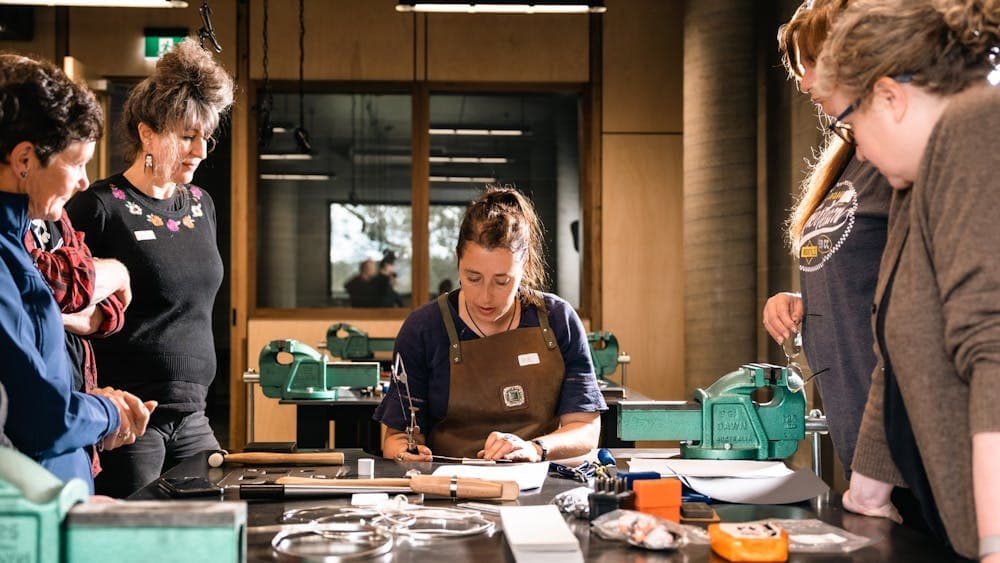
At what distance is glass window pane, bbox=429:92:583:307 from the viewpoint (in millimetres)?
6758

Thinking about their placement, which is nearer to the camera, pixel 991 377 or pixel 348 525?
pixel 991 377

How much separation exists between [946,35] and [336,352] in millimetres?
4203

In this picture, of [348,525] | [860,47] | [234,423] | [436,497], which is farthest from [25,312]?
[234,423]

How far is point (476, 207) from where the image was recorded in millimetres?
2635

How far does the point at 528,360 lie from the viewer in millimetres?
2541

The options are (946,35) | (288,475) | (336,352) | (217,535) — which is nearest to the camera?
(217,535)

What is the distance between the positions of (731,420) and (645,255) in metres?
4.52

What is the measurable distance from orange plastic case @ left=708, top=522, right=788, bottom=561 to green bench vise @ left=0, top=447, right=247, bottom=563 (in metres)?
0.66

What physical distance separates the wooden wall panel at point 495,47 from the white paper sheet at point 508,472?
4866 mm

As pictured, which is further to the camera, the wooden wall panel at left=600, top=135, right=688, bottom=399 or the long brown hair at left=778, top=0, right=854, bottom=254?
the wooden wall panel at left=600, top=135, right=688, bottom=399

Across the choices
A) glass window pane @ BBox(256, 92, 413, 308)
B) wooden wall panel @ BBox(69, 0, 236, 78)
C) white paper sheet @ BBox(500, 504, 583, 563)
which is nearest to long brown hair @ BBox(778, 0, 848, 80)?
white paper sheet @ BBox(500, 504, 583, 563)

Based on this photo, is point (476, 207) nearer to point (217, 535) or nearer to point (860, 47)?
point (860, 47)

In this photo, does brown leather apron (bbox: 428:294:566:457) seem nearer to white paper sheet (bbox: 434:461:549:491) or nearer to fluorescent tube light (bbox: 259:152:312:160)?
white paper sheet (bbox: 434:461:549:491)

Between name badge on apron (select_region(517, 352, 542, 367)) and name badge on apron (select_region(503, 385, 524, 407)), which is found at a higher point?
name badge on apron (select_region(517, 352, 542, 367))
